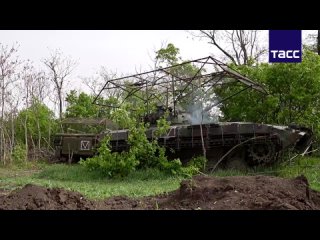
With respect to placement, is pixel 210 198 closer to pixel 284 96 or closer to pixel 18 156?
pixel 284 96

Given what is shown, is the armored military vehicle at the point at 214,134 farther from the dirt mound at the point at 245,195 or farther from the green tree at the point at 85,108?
the green tree at the point at 85,108

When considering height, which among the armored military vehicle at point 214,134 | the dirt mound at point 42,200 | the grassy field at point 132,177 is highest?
the armored military vehicle at point 214,134

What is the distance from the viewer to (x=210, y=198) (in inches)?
280

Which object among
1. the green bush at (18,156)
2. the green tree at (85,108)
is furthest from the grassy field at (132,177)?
the green tree at (85,108)

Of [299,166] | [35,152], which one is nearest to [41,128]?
[35,152]

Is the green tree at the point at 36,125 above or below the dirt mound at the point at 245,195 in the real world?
above

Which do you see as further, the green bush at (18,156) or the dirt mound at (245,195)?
the green bush at (18,156)

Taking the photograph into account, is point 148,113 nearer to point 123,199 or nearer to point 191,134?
point 191,134

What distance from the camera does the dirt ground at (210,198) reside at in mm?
6559

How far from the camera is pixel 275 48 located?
11859 mm

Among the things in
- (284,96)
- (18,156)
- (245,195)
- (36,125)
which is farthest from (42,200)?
(36,125)

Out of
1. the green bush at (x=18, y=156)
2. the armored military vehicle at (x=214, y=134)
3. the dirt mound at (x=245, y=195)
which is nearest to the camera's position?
the dirt mound at (x=245, y=195)

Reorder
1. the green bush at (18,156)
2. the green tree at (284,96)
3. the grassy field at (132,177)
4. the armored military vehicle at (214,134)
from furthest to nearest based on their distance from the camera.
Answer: the green bush at (18,156) < the green tree at (284,96) < the armored military vehicle at (214,134) < the grassy field at (132,177)

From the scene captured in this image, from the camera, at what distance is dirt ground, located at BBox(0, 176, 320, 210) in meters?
6.56
